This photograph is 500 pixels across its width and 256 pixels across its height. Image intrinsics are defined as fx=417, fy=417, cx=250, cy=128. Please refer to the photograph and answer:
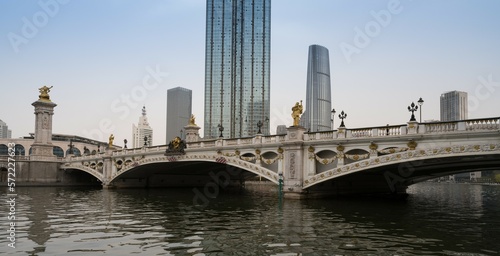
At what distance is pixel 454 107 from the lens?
233 ft

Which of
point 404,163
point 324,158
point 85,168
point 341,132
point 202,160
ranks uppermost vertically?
point 341,132

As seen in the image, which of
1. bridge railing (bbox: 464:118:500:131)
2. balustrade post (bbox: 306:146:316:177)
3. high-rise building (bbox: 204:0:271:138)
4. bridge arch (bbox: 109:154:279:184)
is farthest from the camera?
high-rise building (bbox: 204:0:271:138)

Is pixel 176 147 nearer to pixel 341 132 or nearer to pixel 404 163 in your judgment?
pixel 341 132

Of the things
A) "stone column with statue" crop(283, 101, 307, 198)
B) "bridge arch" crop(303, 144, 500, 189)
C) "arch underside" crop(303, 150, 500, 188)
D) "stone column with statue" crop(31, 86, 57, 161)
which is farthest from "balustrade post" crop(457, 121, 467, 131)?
"stone column with statue" crop(31, 86, 57, 161)

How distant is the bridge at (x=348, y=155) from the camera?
3114cm

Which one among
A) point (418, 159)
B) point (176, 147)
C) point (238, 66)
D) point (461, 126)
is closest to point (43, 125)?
point (176, 147)

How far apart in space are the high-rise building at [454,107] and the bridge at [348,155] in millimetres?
18835

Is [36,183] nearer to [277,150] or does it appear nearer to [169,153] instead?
[169,153]

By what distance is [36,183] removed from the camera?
256ft

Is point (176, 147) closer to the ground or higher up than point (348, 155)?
higher up

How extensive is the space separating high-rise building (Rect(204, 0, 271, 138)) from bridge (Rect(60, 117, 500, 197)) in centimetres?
10015

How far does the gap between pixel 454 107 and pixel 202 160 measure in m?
45.8

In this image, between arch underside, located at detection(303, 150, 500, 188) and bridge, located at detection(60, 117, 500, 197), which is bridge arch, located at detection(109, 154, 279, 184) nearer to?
bridge, located at detection(60, 117, 500, 197)

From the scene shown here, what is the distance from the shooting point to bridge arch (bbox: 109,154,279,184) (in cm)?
4366
